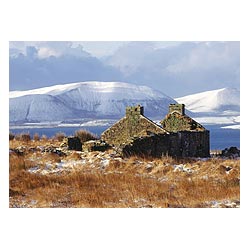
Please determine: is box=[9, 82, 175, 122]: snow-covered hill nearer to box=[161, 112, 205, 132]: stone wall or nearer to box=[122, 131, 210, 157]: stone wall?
box=[161, 112, 205, 132]: stone wall

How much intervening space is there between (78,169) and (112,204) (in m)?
0.65

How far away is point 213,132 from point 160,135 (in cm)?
70

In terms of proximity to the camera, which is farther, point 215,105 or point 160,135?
point 160,135


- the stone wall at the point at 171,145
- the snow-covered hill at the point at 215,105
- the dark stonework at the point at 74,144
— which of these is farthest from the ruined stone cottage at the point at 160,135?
the dark stonework at the point at 74,144

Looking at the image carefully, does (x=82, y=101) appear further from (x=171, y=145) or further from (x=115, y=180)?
(x=171, y=145)

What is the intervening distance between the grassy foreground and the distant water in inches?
6.4

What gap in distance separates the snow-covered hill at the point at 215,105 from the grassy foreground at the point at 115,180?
1.83ft

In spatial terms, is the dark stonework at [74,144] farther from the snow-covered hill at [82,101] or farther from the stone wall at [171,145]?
the stone wall at [171,145]

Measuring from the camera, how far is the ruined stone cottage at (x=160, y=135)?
31.7 feet

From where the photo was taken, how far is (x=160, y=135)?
9.72 meters

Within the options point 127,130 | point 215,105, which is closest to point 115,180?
point 127,130

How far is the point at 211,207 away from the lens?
927 centimetres

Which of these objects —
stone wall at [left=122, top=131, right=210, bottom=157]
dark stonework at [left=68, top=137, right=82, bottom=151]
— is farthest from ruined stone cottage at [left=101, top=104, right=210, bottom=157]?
dark stonework at [left=68, top=137, right=82, bottom=151]

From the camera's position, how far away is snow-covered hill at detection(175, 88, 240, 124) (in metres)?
9.49
